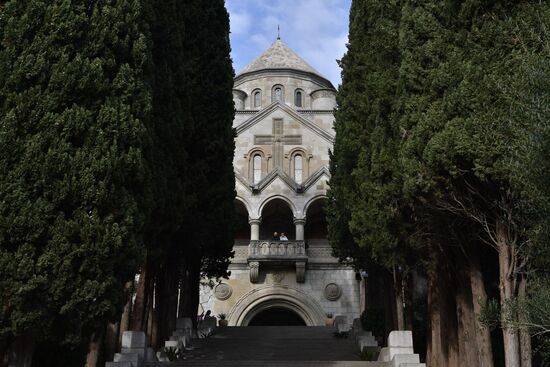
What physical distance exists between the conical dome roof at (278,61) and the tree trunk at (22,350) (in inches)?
1242

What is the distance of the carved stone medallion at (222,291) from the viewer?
28578 millimetres

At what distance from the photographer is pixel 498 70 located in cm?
983

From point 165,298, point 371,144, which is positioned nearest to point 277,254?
point 165,298

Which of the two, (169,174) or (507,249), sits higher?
(169,174)

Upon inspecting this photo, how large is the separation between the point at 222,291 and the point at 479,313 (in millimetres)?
19214

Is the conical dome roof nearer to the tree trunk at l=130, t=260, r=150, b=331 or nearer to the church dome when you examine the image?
the church dome

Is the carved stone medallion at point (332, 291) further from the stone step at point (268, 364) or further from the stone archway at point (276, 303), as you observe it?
the stone step at point (268, 364)

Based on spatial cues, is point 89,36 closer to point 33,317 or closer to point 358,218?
point 33,317

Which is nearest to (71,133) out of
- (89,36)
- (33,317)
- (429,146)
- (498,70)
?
(89,36)

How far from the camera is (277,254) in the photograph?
2781cm

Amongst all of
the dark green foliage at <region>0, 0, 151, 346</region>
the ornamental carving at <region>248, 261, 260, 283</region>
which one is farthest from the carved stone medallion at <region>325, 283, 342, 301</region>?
the dark green foliage at <region>0, 0, 151, 346</region>

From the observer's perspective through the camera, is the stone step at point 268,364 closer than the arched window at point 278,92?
Yes

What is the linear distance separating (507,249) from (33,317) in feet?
22.2

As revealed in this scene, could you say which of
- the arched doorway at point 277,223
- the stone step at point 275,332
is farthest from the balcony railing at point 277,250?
the stone step at point 275,332
